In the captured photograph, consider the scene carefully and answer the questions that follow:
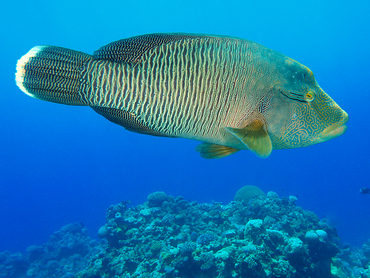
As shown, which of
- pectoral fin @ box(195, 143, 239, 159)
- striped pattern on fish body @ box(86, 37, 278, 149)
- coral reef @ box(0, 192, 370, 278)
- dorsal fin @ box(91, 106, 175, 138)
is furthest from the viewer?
coral reef @ box(0, 192, 370, 278)

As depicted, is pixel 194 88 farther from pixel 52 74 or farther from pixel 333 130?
pixel 333 130

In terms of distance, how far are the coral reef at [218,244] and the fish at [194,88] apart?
5.87 metres

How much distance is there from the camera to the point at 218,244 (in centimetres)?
780

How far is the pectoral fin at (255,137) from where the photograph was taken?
1609 millimetres

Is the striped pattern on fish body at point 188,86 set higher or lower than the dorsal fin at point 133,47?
lower

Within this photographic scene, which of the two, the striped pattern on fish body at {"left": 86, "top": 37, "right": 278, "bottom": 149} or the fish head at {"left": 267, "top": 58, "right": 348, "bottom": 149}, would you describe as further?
the fish head at {"left": 267, "top": 58, "right": 348, "bottom": 149}

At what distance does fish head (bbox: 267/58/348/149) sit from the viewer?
176cm

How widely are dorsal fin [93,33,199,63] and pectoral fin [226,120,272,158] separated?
0.90m

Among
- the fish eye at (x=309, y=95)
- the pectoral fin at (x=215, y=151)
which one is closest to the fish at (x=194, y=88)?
the fish eye at (x=309, y=95)

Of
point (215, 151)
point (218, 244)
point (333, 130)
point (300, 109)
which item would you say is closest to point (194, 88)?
point (215, 151)

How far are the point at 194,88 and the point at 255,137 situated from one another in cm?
64

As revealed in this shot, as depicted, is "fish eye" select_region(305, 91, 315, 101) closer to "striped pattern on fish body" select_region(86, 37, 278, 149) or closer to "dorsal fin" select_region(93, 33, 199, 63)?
"striped pattern on fish body" select_region(86, 37, 278, 149)

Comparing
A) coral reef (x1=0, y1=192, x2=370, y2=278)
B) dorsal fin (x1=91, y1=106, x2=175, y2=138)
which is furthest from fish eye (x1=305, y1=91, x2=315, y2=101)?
coral reef (x1=0, y1=192, x2=370, y2=278)

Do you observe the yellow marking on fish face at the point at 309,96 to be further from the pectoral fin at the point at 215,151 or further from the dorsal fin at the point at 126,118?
the dorsal fin at the point at 126,118
